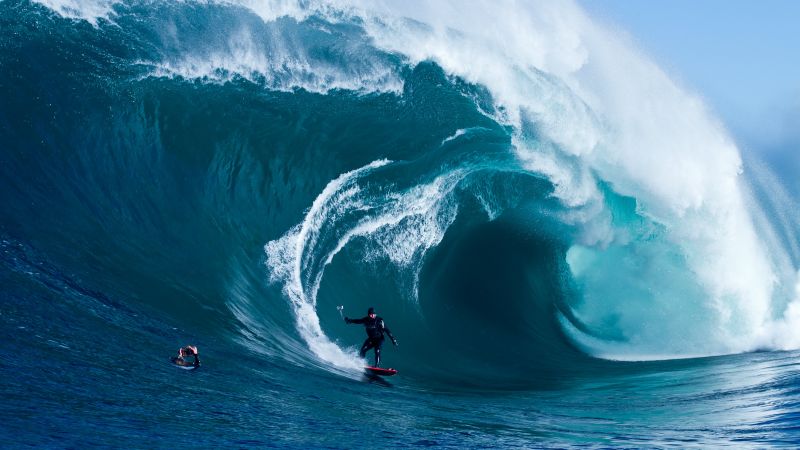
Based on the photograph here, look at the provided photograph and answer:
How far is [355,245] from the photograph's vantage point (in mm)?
13484

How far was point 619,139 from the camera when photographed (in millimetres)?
17859

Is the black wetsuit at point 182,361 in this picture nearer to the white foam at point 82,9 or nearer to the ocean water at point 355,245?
the ocean water at point 355,245

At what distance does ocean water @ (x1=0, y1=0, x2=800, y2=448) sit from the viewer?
23.6 ft

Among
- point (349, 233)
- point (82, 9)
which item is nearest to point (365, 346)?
point (349, 233)

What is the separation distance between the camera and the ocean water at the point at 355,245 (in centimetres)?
719

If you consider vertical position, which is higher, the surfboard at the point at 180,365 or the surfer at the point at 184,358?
the surfer at the point at 184,358

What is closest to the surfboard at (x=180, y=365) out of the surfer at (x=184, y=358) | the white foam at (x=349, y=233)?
the surfer at (x=184, y=358)

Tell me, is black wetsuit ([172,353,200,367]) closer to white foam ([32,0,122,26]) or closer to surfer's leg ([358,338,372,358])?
surfer's leg ([358,338,372,358])

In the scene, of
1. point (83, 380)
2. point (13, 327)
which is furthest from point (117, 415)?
point (13, 327)

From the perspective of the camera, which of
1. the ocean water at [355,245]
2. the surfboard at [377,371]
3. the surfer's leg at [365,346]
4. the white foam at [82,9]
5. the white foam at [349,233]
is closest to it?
the ocean water at [355,245]

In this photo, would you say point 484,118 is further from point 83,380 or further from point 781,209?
point 83,380

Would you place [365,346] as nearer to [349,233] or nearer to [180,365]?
[349,233]

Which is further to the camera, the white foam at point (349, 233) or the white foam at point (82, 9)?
the white foam at point (82, 9)

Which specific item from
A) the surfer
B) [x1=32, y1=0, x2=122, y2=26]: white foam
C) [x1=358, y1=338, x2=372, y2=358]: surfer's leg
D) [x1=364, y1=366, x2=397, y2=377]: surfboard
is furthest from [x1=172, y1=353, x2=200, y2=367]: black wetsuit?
[x1=32, y1=0, x2=122, y2=26]: white foam
